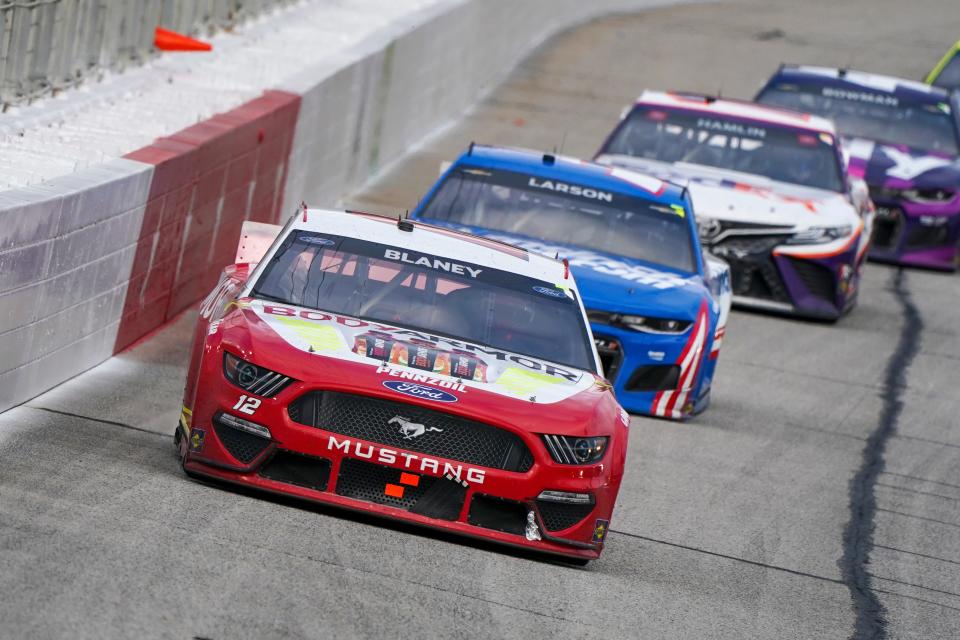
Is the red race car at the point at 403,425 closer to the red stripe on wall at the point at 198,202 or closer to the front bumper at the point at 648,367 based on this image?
the front bumper at the point at 648,367

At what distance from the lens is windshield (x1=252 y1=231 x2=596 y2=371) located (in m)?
8.38

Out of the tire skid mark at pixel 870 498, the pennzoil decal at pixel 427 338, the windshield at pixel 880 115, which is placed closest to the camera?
the tire skid mark at pixel 870 498

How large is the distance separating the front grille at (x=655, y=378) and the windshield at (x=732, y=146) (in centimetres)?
505

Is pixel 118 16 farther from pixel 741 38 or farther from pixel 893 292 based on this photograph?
pixel 741 38

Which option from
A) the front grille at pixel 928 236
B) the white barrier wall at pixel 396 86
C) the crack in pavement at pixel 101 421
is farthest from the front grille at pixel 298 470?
the front grille at pixel 928 236

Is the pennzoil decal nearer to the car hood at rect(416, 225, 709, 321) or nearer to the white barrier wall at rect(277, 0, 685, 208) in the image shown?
the car hood at rect(416, 225, 709, 321)

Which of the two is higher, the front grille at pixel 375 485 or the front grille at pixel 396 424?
the front grille at pixel 396 424

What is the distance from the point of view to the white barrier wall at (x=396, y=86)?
16.1 m

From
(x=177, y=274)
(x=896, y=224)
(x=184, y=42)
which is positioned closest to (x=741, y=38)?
(x=896, y=224)

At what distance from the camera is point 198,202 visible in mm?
12062

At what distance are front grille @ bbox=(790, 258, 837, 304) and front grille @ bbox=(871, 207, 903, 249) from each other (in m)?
3.29

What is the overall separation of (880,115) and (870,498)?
421 inches

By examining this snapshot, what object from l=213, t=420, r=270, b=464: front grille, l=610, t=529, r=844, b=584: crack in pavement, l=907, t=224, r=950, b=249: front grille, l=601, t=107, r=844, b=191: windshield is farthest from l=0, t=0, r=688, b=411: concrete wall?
l=907, t=224, r=950, b=249: front grille

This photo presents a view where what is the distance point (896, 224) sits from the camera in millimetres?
18953
